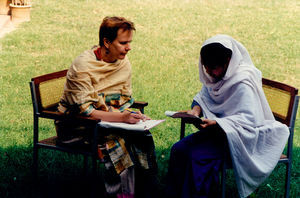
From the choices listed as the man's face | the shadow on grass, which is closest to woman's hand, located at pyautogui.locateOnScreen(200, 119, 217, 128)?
the man's face

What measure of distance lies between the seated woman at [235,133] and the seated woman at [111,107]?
1.49ft

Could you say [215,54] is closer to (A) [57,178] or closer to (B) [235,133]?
(B) [235,133]

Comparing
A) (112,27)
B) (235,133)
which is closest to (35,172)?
(112,27)

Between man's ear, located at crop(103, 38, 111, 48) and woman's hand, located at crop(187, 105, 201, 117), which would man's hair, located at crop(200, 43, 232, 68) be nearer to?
woman's hand, located at crop(187, 105, 201, 117)

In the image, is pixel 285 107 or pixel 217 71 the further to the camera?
pixel 285 107

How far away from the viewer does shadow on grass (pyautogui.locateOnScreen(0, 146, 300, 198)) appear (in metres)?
4.58

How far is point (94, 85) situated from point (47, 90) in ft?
1.52

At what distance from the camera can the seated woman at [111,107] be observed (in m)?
3.94

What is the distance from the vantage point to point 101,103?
162 inches

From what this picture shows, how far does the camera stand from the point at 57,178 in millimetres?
4879

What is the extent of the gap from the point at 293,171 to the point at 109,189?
2.42 m

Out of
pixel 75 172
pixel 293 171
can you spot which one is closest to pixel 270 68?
pixel 293 171

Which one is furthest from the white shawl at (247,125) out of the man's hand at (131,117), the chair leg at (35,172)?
the chair leg at (35,172)

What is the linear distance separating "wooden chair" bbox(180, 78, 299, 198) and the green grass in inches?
34.2
